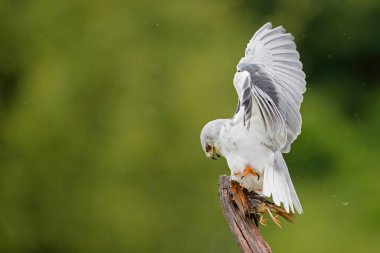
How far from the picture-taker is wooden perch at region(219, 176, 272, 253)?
14.4 ft

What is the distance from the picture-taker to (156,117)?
8.38 m

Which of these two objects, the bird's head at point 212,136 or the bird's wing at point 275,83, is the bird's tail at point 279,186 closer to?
the bird's wing at point 275,83

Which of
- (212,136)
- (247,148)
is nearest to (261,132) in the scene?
(247,148)

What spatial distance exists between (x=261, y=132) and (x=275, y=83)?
331 millimetres

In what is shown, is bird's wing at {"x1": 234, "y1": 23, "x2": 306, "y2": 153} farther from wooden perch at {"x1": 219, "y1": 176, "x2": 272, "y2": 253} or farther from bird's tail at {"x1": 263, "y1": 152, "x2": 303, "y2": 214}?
wooden perch at {"x1": 219, "y1": 176, "x2": 272, "y2": 253}

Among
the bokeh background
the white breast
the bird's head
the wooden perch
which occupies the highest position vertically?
the bokeh background

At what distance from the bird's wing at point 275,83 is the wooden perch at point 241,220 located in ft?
1.00

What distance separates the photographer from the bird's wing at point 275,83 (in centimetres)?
426

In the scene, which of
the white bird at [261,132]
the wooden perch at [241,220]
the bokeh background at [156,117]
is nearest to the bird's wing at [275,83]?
the white bird at [261,132]

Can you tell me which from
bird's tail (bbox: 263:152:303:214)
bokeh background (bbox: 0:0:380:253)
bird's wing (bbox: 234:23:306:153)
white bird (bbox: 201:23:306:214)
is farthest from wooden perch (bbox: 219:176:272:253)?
bokeh background (bbox: 0:0:380:253)

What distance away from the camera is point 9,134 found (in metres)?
9.14

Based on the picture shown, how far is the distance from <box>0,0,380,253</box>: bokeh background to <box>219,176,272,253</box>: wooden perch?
3.44 metres

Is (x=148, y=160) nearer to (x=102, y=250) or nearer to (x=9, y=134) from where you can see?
(x=102, y=250)

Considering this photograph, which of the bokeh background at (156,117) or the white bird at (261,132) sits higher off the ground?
the bokeh background at (156,117)
